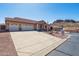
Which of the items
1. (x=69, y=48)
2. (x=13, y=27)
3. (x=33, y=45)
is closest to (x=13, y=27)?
(x=13, y=27)

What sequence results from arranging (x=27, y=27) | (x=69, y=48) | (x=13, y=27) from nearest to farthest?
(x=69, y=48) < (x=13, y=27) < (x=27, y=27)

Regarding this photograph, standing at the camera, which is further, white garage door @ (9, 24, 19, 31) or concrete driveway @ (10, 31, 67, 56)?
white garage door @ (9, 24, 19, 31)

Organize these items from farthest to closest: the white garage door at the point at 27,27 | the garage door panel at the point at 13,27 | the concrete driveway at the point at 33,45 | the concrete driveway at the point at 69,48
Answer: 1. the white garage door at the point at 27,27
2. the garage door panel at the point at 13,27
3. the concrete driveway at the point at 69,48
4. the concrete driveway at the point at 33,45

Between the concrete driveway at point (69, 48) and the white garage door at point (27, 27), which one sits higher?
the white garage door at point (27, 27)

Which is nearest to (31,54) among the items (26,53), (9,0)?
(26,53)

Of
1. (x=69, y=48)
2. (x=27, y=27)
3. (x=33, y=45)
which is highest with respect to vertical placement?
(x=27, y=27)

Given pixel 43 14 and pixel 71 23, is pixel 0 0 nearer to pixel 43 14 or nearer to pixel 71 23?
pixel 43 14

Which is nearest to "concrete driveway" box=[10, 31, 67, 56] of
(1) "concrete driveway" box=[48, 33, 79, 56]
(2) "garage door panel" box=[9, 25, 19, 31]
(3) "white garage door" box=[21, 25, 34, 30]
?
(1) "concrete driveway" box=[48, 33, 79, 56]

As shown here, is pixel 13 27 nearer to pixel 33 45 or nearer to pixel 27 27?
pixel 27 27

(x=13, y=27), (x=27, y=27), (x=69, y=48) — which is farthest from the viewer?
(x=27, y=27)

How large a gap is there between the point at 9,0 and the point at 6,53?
Result: 68.8 inches

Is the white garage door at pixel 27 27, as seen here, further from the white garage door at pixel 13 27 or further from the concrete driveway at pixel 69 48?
the concrete driveway at pixel 69 48

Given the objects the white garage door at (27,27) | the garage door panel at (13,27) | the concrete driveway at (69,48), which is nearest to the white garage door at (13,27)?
the garage door panel at (13,27)

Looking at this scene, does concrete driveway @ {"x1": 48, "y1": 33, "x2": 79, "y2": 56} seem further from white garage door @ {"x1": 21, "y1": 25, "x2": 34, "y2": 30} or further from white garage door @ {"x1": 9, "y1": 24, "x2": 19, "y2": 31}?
white garage door @ {"x1": 9, "y1": 24, "x2": 19, "y2": 31}
